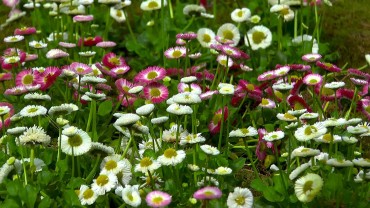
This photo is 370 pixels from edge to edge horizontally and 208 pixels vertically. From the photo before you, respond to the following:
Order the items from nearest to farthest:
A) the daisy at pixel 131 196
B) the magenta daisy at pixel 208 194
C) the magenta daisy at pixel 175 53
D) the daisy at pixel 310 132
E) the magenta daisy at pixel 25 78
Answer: the magenta daisy at pixel 208 194, the daisy at pixel 131 196, the daisy at pixel 310 132, the magenta daisy at pixel 25 78, the magenta daisy at pixel 175 53

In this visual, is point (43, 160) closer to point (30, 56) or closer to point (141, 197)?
point (141, 197)

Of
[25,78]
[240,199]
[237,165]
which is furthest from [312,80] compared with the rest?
[25,78]

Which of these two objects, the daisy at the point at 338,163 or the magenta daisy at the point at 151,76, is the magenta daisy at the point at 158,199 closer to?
the daisy at the point at 338,163

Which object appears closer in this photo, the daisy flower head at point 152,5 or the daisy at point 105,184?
the daisy at point 105,184

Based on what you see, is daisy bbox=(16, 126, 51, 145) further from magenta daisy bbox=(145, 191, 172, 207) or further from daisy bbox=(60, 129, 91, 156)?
magenta daisy bbox=(145, 191, 172, 207)

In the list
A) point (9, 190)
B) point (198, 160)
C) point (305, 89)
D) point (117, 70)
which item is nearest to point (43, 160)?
point (9, 190)

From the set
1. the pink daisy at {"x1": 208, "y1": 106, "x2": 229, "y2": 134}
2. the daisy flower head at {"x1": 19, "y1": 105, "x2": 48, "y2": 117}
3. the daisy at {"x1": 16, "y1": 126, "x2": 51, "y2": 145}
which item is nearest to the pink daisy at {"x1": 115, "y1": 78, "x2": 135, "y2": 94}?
the pink daisy at {"x1": 208, "y1": 106, "x2": 229, "y2": 134}

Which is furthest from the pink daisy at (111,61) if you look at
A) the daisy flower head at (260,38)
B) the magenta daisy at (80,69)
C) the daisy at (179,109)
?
the daisy at (179,109)
